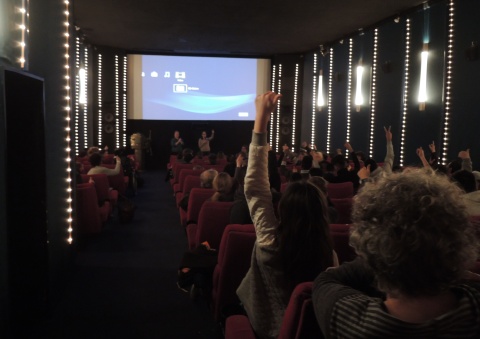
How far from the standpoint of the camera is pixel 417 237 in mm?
1076

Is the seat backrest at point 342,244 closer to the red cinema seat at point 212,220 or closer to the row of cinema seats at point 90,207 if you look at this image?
the red cinema seat at point 212,220

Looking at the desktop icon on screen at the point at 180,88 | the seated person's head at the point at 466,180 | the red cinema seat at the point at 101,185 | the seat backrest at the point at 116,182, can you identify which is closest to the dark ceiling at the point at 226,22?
the desktop icon on screen at the point at 180,88

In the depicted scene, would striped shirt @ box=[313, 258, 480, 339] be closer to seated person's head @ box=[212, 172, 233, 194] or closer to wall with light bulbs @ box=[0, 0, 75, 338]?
wall with light bulbs @ box=[0, 0, 75, 338]

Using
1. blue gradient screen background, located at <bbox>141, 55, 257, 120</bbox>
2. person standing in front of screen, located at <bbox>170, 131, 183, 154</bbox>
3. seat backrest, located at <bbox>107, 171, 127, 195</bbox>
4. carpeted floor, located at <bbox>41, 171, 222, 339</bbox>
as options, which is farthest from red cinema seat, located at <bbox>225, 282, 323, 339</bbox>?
person standing in front of screen, located at <bbox>170, 131, 183, 154</bbox>

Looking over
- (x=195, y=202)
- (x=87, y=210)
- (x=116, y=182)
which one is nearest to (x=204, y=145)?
(x=116, y=182)

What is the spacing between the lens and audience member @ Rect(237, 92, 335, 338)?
204 cm

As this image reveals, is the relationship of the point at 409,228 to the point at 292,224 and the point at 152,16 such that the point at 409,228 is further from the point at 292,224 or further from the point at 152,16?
the point at 152,16

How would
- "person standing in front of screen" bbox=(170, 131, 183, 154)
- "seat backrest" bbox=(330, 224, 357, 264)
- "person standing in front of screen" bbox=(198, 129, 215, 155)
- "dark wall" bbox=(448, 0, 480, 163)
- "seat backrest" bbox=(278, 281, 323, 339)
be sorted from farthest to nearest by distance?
"person standing in front of screen" bbox=(198, 129, 215, 155) < "person standing in front of screen" bbox=(170, 131, 183, 154) < "dark wall" bbox=(448, 0, 480, 163) < "seat backrest" bbox=(330, 224, 357, 264) < "seat backrest" bbox=(278, 281, 323, 339)

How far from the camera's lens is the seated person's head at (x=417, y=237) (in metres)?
1.08

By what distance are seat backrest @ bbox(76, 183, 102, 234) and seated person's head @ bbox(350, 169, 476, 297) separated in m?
5.08

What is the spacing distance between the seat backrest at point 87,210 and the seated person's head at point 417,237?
16.7 feet

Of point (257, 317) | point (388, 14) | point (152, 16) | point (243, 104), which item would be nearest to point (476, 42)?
point (388, 14)

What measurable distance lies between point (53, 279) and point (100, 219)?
2.20 metres

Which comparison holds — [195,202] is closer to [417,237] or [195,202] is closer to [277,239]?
[277,239]
